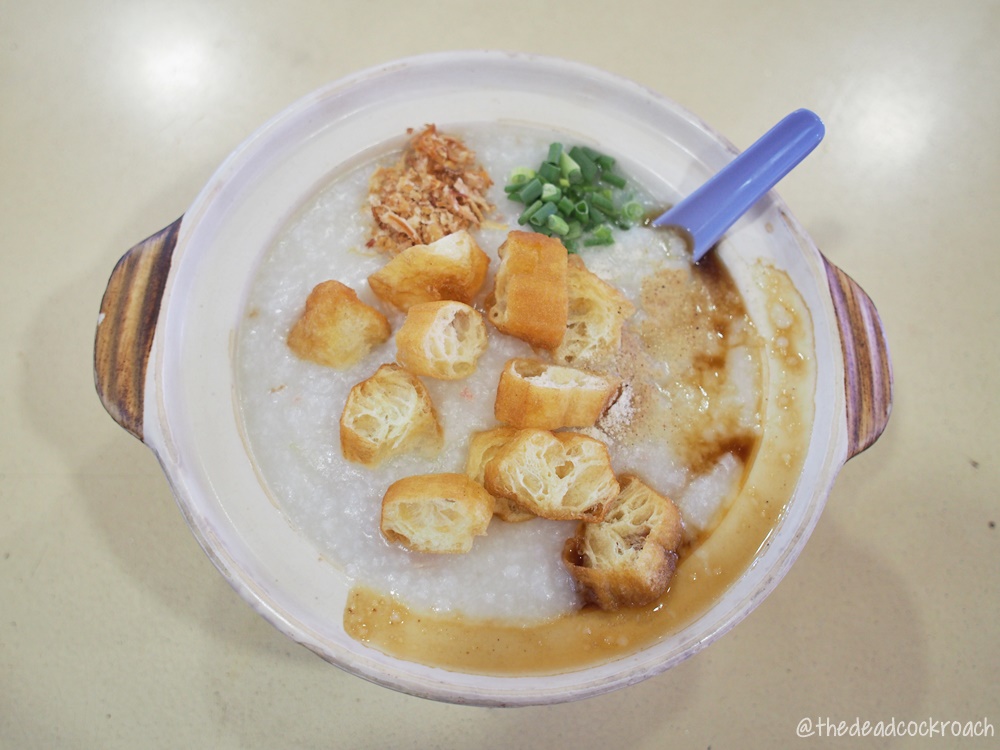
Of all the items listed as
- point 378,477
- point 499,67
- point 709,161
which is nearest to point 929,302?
point 709,161

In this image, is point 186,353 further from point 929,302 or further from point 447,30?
point 929,302

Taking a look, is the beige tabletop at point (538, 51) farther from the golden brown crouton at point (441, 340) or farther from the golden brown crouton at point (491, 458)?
the golden brown crouton at point (441, 340)

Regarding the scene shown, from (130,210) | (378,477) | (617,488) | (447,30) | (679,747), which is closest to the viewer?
(617,488)

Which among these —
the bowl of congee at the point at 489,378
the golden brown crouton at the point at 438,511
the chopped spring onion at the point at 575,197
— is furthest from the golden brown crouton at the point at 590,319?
the golden brown crouton at the point at 438,511

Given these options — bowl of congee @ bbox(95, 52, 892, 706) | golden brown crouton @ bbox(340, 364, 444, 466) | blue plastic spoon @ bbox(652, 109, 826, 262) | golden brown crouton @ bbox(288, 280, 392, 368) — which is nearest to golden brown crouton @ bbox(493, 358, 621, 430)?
bowl of congee @ bbox(95, 52, 892, 706)

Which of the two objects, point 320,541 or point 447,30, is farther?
point 447,30

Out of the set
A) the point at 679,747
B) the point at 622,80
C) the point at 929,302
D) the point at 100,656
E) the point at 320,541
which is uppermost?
the point at 622,80

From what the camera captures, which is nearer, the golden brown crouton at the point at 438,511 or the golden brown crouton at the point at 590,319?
the golden brown crouton at the point at 438,511

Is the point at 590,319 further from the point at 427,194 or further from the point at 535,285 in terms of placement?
the point at 427,194

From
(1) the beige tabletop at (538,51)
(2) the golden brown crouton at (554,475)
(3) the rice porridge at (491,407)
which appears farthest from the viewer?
(1) the beige tabletop at (538,51)
